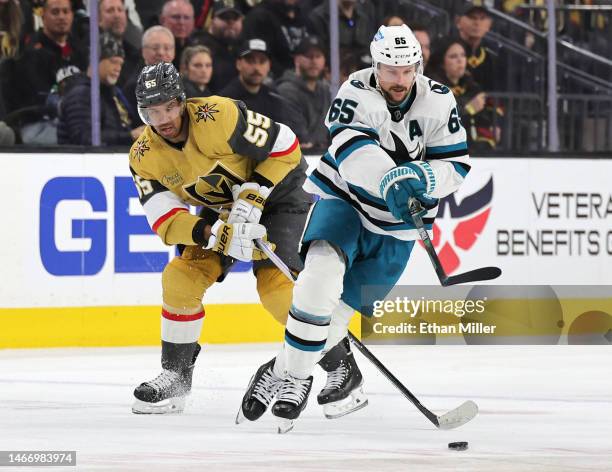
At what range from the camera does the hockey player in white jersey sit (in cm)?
377

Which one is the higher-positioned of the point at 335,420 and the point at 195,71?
the point at 195,71

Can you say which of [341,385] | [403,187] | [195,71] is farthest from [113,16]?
[403,187]

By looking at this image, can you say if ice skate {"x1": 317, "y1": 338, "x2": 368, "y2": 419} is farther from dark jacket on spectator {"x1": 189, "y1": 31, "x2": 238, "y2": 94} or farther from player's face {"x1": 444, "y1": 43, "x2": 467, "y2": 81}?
player's face {"x1": 444, "y1": 43, "x2": 467, "y2": 81}

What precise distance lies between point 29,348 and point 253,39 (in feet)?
6.14

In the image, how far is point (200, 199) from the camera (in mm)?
4449

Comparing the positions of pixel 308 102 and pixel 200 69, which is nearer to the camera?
pixel 200 69

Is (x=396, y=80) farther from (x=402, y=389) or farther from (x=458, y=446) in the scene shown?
(x=458, y=446)

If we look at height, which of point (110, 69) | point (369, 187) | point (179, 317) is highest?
point (110, 69)

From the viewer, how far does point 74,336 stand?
6316 mm

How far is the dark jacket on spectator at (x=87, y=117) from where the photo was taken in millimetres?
6336

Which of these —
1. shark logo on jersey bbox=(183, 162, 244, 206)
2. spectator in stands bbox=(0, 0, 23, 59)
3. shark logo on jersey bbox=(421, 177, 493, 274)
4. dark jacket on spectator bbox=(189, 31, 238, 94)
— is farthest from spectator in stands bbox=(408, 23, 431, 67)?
shark logo on jersey bbox=(183, 162, 244, 206)

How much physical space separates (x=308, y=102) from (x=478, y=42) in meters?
1.00

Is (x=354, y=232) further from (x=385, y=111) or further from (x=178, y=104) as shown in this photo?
(x=178, y=104)

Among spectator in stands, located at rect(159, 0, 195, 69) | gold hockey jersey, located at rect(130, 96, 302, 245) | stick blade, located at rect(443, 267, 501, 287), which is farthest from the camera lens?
spectator in stands, located at rect(159, 0, 195, 69)
